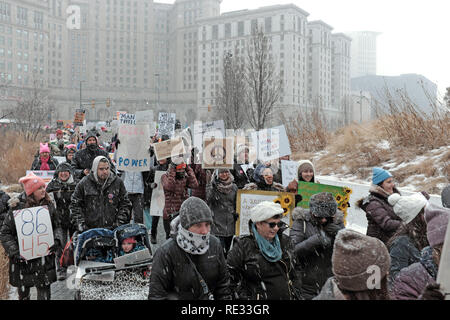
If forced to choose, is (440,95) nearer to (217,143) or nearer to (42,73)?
(217,143)

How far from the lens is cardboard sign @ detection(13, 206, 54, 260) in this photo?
4.81m

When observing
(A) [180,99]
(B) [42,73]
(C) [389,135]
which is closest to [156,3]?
(A) [180,99]

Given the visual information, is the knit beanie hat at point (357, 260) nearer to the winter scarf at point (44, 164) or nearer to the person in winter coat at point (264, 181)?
the person in winter coat at point (264, 181)

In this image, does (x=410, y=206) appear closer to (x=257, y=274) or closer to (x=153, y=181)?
(x=257, y=274)

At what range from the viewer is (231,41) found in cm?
11788

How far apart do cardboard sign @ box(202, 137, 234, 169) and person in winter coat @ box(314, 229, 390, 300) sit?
4717mm

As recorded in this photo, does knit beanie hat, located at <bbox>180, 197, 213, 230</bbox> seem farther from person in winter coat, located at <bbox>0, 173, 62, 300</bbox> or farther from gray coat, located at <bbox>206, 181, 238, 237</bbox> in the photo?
gray coat, located at <bbox>206, 181, 238, 237</bbox>

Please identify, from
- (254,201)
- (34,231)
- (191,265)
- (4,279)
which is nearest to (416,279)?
(191,265)

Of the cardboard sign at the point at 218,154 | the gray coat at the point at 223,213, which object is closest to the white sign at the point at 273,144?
the cardboard sign at the point at 218,154

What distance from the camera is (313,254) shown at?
4.09 meters

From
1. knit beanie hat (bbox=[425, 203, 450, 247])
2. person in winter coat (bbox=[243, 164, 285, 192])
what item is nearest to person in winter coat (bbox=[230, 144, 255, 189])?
person in winter coat (bbox=[243, 164, 285, 192])

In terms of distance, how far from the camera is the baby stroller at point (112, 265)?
13.8 feet

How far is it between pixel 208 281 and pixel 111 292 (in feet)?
4.29

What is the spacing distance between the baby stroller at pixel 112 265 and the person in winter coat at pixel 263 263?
1045mm
